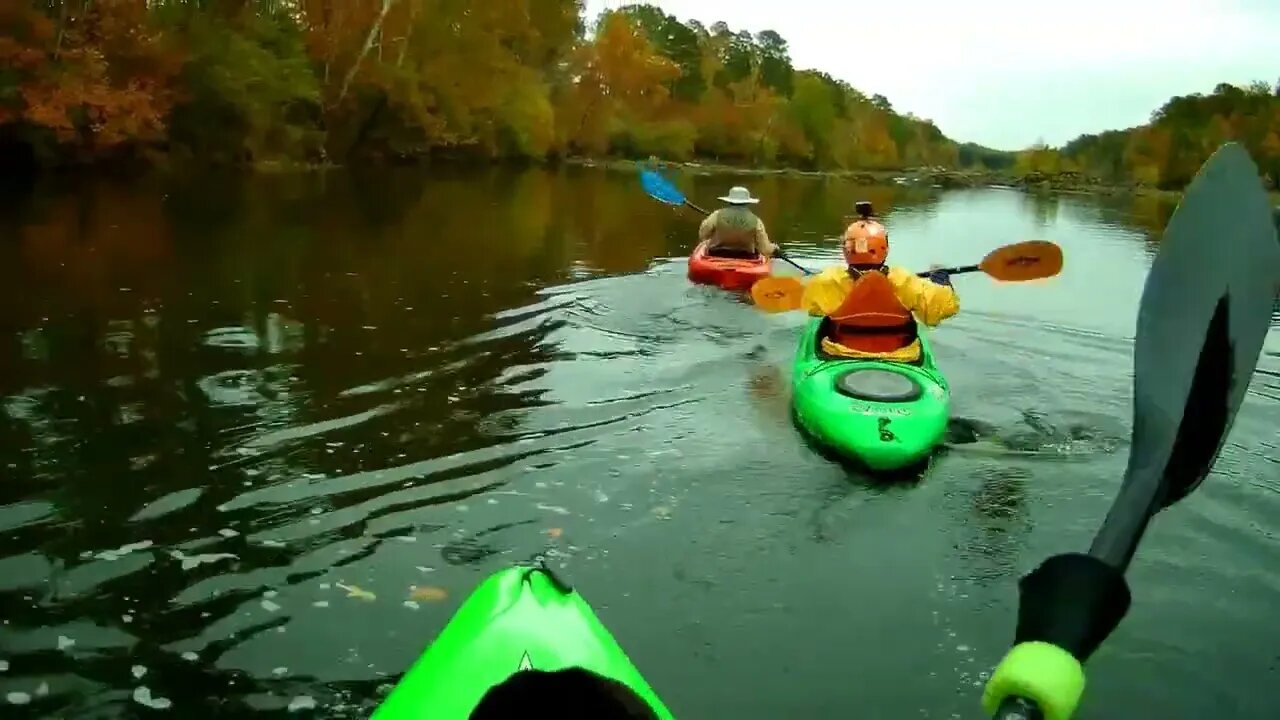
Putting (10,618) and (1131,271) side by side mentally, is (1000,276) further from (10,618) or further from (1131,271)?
(1131,271)

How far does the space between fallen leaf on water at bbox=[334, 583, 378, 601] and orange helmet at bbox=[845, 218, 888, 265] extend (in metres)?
5.00

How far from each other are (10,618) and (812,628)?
138 inches

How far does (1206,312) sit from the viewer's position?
7.65 ft

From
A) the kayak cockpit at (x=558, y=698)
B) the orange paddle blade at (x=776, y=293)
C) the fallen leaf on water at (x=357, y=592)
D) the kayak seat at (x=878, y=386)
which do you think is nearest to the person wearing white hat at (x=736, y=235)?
the orange paddle blade at (x=776, y=293)

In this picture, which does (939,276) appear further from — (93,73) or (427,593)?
(93,73)

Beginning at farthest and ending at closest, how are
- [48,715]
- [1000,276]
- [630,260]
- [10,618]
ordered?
1. [630,260]
2. [1000,276]
3. [10,618]
4. [48,715]

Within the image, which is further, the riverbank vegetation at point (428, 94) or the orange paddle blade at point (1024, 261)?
the riverbank vegetation at point (428, 94)

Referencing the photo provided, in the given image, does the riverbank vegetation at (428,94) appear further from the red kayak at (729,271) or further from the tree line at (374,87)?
the red kayak at (729,271)

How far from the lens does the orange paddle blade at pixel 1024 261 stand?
925 cm

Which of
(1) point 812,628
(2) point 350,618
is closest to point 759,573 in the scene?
(1) point 812,628

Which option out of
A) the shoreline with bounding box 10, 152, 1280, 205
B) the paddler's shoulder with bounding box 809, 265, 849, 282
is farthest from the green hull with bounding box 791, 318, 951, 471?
the shoreline with bounding box 10, 152, 1280, 205

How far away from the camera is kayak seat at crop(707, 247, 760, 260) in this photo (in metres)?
14.1

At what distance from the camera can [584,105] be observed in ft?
198

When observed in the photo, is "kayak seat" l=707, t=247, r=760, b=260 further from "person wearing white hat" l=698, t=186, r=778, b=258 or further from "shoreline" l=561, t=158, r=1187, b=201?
"shoreline" l=561, t=158, r=1187, b=201
